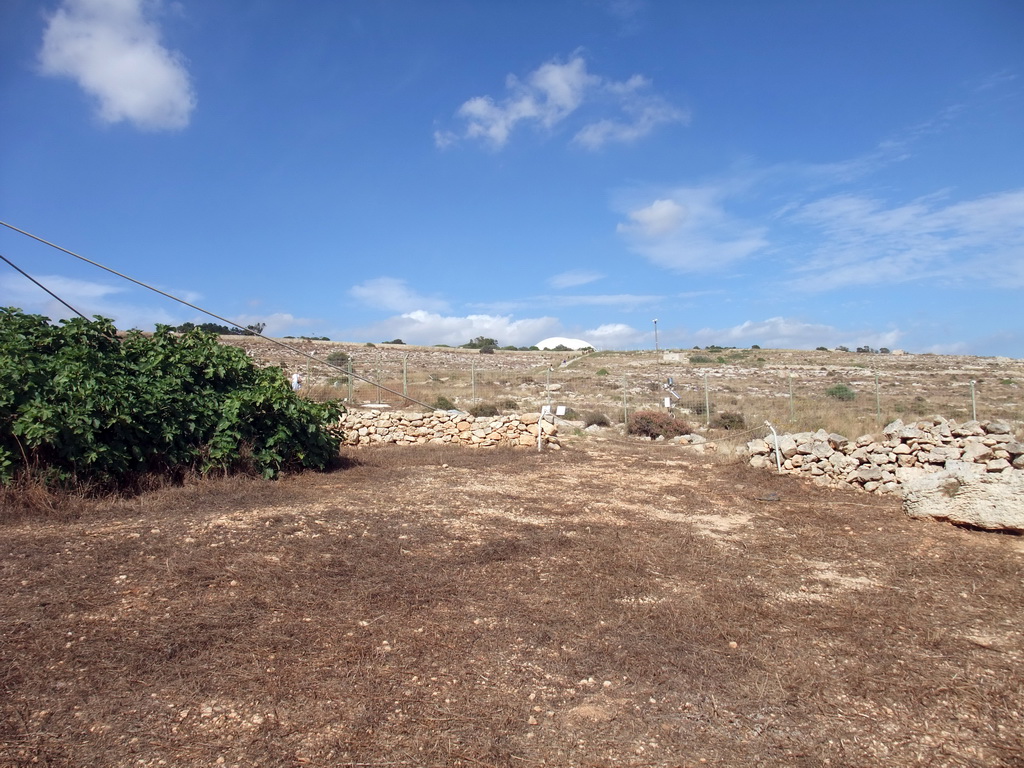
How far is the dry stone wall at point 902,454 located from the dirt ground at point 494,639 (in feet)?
6.96

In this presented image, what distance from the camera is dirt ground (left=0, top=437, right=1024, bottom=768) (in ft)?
11.5

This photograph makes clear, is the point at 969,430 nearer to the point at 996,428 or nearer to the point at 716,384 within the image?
the point at 996,428

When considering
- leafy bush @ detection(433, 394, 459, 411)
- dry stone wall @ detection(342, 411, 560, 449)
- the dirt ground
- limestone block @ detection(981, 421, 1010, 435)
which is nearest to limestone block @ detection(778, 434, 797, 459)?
limestone block @ detection(981, 421, 1010, 435)

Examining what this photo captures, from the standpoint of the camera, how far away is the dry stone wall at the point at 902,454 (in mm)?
9873

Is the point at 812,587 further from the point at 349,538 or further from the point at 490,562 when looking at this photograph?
the point at 349,538

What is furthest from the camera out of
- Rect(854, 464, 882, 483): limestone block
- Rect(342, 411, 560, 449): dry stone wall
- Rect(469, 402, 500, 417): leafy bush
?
Rect(469, 402, 500, 417): leafy bush

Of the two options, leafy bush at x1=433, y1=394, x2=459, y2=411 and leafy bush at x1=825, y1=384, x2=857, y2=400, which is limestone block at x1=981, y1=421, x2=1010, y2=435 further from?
leafy bush at x1=825, y1=384, x2=857, y2=400

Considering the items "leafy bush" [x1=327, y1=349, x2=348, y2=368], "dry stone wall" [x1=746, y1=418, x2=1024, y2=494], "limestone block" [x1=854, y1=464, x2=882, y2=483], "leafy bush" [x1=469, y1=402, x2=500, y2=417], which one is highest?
"leafy bush" [x1=327, y1=349, x2=348, y2=368]

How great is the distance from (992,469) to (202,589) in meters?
10.1

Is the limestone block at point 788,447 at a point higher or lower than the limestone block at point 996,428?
lower

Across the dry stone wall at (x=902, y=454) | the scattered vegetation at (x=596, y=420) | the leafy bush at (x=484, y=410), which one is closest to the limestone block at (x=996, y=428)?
the dry stone wall at (x=902, y=454)

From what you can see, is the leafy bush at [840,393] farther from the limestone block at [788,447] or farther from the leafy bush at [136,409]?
the leafy bush at [136,409]

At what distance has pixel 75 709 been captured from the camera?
11.9 ft

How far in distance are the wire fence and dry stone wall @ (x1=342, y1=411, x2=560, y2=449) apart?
671 millimetres
